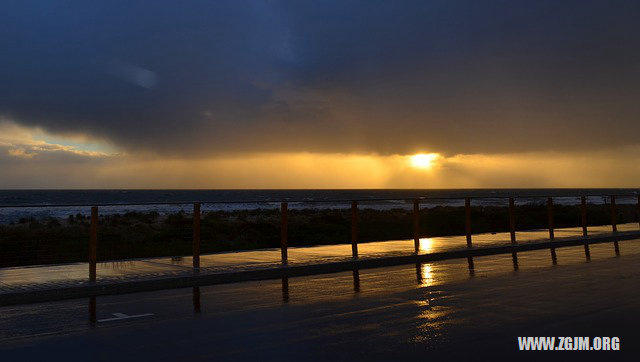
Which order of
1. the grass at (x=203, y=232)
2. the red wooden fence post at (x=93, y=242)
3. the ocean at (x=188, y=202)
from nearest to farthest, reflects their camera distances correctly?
1. the red wooden fence post at (x=93, y=242)
2. the ocean at (x=188, y=202)
3. the grass at (x=203, y=232)

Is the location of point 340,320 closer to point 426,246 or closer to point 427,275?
point 427,275

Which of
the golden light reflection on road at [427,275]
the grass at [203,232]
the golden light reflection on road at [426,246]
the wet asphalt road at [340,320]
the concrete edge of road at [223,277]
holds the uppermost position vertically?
the grass at [203,232]

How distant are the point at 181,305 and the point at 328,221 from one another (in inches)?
1092

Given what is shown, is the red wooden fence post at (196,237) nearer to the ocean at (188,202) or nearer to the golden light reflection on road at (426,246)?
the ocean at (188,202)

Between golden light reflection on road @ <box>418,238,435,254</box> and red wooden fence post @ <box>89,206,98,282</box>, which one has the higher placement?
red wooden fence post @ <box>89,206,98,282</box>

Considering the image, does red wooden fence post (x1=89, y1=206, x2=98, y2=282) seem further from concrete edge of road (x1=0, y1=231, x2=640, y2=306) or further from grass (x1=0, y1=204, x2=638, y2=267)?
grass (x1=0, y1=204, x2=638, y2=267)

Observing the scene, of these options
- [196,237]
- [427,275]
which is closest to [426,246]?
[427,275]

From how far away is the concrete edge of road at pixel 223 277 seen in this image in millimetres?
10312

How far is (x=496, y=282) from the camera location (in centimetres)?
1177

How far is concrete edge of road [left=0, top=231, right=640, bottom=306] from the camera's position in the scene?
10.3 metres

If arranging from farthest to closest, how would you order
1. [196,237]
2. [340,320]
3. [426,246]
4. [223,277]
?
[426,246], [196,237], [223,277], [340,320]

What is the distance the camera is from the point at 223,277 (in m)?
12.3

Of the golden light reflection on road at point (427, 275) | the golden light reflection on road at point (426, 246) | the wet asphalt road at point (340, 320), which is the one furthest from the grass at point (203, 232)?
the golden light reflection on road at point (426, 246)

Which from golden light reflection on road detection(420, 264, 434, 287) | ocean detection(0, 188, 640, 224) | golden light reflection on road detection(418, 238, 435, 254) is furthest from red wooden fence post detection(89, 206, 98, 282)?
golden light reflection on road detection(418, 238, 435, 254)
